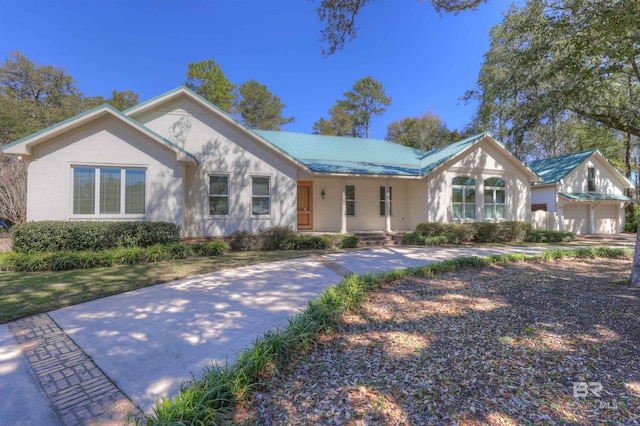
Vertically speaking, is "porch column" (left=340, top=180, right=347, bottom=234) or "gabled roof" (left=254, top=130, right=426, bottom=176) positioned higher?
"gabled roof" (left=254, top=130, right=426, bottom=176)

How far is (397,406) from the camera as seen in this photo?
2438 millimetres

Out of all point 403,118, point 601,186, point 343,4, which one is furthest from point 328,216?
point 403,118

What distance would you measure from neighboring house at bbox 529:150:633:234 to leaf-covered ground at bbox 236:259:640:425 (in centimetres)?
1677

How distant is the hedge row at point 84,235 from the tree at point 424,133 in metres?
28.6

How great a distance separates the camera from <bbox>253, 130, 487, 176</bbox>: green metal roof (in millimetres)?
14336

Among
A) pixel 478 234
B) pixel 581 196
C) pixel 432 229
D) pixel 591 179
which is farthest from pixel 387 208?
pixel 591 179

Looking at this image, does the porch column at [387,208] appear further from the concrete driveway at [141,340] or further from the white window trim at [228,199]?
the concrete driveway at [141,340]

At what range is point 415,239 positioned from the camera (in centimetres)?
1290

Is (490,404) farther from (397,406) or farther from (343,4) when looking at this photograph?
(343,4)

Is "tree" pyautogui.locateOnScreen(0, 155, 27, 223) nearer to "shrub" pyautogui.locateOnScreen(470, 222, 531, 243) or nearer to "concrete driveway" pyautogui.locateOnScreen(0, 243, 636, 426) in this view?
"concrete driveway" pyautogui.locateOnScreen(0, 243, 636, 426)

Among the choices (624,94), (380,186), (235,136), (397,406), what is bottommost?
(397,406)

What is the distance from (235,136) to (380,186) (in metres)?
7.88

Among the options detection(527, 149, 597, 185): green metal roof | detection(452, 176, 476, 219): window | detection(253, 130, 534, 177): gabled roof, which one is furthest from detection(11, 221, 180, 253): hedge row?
detection(527, 149, 597, 185): green metal roof

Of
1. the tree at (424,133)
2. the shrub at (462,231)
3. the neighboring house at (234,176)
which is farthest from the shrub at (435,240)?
the tree at (424,133)
